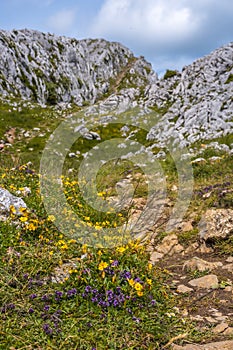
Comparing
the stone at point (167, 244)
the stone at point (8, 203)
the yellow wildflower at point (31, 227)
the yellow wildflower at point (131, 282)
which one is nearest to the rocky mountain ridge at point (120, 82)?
the stone at point (167, 244)

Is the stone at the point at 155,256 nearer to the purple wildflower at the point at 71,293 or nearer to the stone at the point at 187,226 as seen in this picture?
the stone at the point at 187,226

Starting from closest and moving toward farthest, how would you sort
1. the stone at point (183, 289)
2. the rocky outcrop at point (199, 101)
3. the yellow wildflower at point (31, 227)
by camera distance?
the stone at point (183, 289), the yellow wildflower at point (31, 227), the rocky outcrop at point (199, 101)

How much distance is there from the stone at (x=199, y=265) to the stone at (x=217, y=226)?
0.78 meters

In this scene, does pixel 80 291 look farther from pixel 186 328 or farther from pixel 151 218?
pixel 151 218

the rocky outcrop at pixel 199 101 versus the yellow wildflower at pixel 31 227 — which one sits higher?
the rocky outcrop at pixel 199 101

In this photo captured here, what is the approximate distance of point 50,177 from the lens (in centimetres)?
872

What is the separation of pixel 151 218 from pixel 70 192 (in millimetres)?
2267

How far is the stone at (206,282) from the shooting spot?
559cm

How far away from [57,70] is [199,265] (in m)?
90.3

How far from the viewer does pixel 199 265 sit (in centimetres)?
622

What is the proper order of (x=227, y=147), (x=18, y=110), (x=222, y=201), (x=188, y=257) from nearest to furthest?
(x=188, y=257)
(x=222, y=201)
(x=227, y=147)
(x=18, y=110)

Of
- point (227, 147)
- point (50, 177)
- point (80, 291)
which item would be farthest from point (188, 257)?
point (227, 147)

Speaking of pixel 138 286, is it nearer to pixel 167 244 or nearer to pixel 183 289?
pixel 183 289

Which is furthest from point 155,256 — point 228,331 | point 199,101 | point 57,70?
point 57,70
